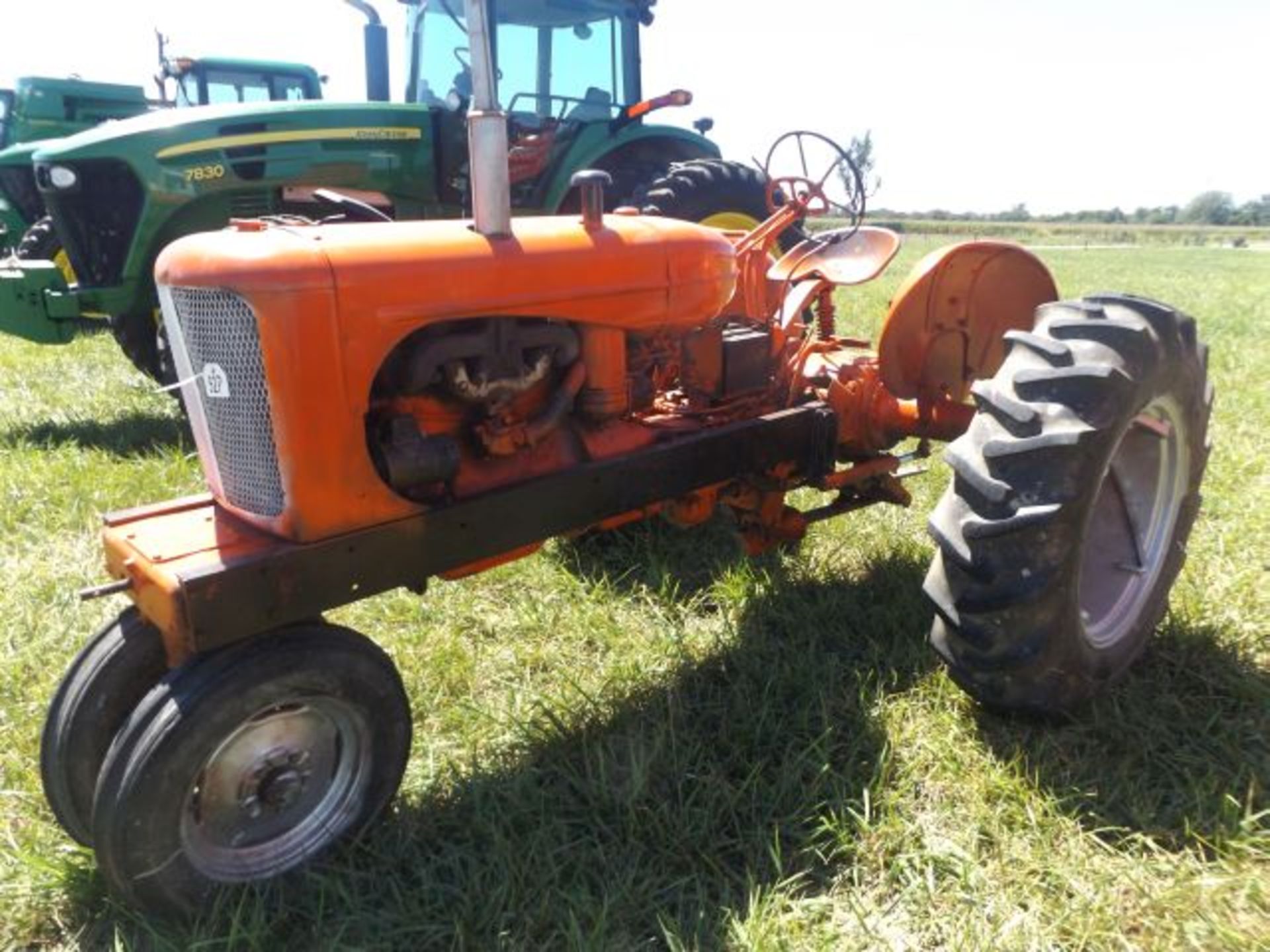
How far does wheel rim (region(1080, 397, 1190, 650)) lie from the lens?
9.03 ft

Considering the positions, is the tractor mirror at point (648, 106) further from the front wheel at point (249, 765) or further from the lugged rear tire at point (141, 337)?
the front wheel at point (249, 765)

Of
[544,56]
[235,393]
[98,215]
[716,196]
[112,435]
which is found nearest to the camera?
[235,393]

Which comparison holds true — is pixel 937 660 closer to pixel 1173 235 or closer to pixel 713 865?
pixel 713 865

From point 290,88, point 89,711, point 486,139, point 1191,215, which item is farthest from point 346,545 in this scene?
point 1191,215

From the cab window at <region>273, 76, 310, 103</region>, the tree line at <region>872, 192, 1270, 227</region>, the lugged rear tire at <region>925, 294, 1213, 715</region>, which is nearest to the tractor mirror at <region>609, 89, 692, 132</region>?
the lugged rear tire at <region>925, 294, 1213, 715</region>

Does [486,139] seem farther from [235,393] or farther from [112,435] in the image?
[112,435]

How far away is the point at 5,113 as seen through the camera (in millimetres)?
10594

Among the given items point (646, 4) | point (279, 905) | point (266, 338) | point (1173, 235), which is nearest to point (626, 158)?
point (646, 4)

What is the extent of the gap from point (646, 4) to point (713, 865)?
224 inches

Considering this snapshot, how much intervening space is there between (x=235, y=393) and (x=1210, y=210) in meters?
96.3

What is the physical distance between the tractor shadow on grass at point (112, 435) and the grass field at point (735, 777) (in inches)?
58.4

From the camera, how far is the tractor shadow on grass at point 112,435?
17.1 feet

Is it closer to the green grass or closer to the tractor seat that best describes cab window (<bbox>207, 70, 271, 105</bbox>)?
the tractor seat

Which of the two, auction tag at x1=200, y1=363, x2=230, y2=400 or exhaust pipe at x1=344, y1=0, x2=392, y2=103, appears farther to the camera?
exhaust pipe at x1=344, y1=0, x2=392, y2=103
